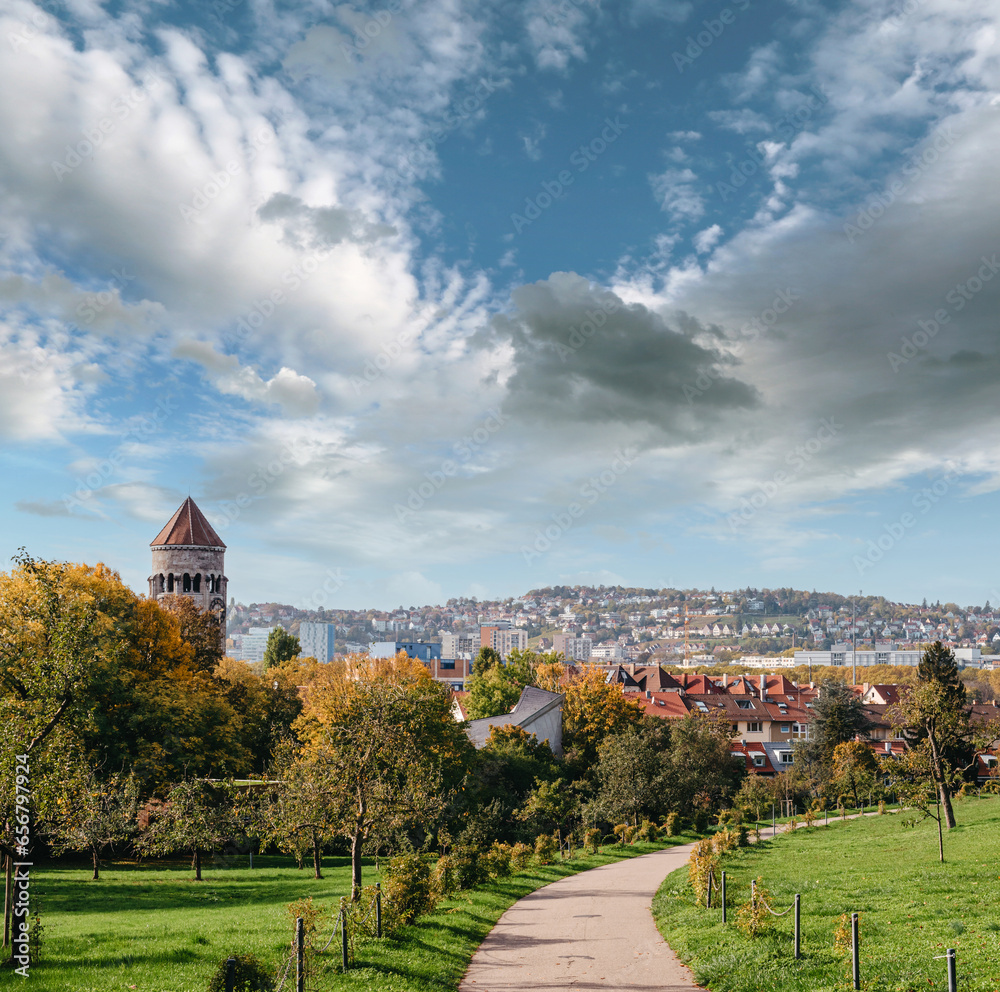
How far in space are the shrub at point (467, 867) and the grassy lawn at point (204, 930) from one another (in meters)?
0.45

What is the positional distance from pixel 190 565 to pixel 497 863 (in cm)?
6360

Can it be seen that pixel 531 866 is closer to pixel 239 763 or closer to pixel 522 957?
pixel 522 957

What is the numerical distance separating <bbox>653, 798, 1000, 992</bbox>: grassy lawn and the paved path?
0.58m

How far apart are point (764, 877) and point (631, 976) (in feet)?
40.5

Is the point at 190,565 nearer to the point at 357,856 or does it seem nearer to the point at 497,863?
the point at 497,863

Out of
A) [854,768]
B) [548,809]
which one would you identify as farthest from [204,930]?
[854,768]

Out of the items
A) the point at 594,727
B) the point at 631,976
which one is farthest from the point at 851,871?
the point at 594,727

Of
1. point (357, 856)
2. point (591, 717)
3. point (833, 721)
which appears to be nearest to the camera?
point (357, 856)

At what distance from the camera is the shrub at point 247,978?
37.7 feet

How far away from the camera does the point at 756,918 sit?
609 inches

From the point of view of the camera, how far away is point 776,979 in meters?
12.9

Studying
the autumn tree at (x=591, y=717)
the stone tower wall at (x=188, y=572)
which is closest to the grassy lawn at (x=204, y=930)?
the autumn tree at (x=591, y=717)

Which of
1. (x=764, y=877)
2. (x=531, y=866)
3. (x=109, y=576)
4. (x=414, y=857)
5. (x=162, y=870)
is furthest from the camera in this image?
(x=109, y=576)

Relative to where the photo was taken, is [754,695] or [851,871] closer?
[851,871]
